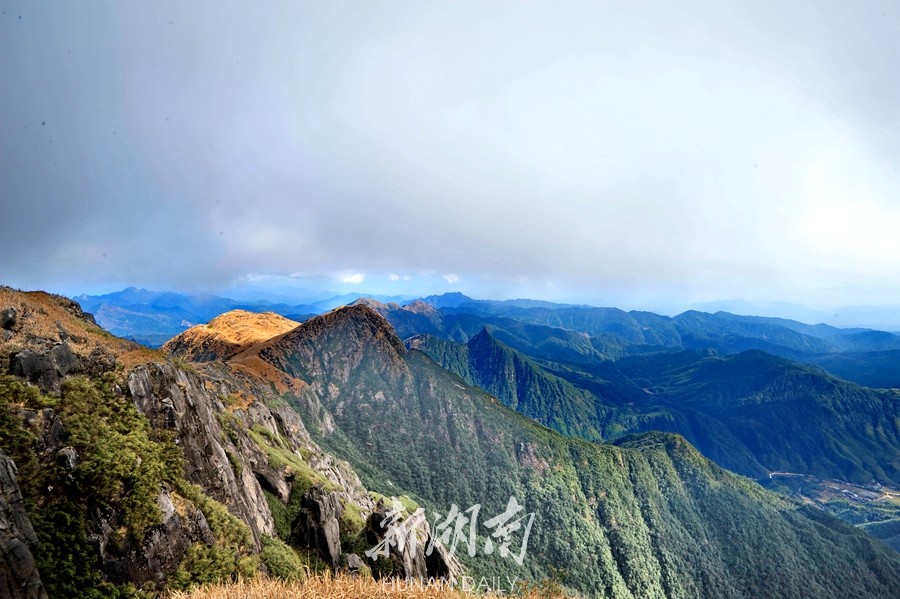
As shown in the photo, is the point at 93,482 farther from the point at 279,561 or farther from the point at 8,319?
the point at 279,561

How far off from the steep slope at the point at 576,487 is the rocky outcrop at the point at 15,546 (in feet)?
369

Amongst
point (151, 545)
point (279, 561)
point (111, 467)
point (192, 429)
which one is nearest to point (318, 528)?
point (279, 561)

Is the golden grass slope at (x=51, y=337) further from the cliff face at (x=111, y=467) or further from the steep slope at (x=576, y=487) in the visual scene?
the steep slope at (x=576, y=487)

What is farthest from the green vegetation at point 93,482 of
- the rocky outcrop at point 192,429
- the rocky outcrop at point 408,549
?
the rocky outcrop at point 408,549

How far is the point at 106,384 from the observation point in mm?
17281

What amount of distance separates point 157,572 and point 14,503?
5269 mm

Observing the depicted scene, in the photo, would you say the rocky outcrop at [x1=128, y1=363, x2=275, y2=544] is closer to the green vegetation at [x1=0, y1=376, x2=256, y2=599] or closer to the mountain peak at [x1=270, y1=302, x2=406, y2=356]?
the green vegetation at [x1=0, y1=376, x2=256, y2=599]

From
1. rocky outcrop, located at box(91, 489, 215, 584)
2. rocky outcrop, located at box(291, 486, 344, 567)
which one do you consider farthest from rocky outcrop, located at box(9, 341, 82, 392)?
rocky outcrop, located at box(291, 486, 344, 567)

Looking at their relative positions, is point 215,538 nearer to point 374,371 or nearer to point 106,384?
point 106,384

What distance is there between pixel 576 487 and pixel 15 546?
180291 millimetres

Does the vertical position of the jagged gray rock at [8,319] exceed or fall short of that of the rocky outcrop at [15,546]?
it exceeds it

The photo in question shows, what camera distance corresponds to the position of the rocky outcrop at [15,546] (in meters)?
9.77

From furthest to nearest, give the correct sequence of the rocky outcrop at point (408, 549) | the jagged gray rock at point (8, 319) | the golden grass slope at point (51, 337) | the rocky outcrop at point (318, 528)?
the rocky outcrop at point (318, 528) → the rocky outcrop at point (408, 549) → the jagged gray rock at point (8, 319) → the golden grass slope at point (51, 337)

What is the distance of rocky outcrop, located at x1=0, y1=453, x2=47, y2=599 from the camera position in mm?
9773
